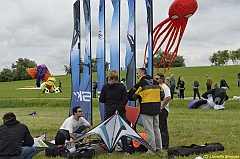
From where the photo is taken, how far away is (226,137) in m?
9.26

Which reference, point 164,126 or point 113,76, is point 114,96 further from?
point 164,126

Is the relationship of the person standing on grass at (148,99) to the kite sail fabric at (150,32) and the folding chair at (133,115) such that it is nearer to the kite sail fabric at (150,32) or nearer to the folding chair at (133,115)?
the folding chair at (133,115)

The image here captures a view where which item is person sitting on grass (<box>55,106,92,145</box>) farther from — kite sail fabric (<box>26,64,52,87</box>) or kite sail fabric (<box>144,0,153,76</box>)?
kite sail fabric (<box>26,64,52,87</box>)

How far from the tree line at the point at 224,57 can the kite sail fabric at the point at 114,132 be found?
91.5 meters

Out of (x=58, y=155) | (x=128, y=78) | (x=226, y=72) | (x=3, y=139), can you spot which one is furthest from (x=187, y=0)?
(x=226, y=72)

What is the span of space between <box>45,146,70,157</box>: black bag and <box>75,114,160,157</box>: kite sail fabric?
0.56 metres

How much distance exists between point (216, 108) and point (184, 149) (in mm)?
10836

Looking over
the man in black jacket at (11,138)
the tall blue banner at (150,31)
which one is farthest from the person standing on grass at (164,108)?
the man in black jacket at (11,138)

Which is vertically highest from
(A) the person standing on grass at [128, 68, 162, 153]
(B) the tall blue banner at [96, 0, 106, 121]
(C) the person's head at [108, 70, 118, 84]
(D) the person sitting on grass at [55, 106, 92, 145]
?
(B) the tall blue banner at [96, 0, 106, 121]

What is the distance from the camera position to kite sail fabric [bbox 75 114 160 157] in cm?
715

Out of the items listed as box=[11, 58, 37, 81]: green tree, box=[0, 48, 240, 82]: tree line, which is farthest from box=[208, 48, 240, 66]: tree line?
box=[11, 58, 37, 81]: green tree

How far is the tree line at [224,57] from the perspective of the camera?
94.2m

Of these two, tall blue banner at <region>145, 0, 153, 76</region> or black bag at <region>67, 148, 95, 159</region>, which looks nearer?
black bag at <region>67, 148, 95, 159</region>

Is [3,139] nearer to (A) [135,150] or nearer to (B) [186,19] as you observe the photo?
(A) [135,150]
